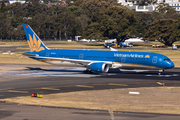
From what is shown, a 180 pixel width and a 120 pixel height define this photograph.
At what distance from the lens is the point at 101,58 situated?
53.0m

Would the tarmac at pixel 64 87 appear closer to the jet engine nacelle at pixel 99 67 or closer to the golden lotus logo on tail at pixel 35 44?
the jet engine nacelle at pixel 99 67

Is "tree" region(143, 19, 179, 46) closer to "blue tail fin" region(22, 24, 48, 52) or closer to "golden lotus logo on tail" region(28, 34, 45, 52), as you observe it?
"blue tail fin" region(22, 24, 48, 52)

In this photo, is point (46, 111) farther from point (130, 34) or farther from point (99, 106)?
point (130, 34)

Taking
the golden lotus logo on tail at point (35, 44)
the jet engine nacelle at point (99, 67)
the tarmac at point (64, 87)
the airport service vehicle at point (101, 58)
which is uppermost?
the golden lotus logo on tail at point (35, 44)

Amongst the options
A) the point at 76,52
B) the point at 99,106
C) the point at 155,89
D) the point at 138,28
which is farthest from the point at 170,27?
the point at 99,106

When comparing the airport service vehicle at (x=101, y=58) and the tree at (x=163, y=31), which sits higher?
the tree at (x=163, y=31)

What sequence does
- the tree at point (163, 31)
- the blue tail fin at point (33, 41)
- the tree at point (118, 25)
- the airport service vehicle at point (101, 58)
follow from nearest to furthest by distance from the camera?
the airport service vehicle at point (101, 58) → the blue tail fin at point (33, 41) → the tree at point (163, 31) → the tree at point (118, 25)

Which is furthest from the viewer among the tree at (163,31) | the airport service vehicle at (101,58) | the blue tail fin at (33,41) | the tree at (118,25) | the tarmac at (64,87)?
→ the tree at (118,25)

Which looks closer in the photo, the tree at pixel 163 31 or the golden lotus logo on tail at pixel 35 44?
the golden lotus logo on tail at pixel 35 44

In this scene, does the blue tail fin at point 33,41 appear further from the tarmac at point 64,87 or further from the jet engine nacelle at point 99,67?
the jet engine nacelle at point 99,67

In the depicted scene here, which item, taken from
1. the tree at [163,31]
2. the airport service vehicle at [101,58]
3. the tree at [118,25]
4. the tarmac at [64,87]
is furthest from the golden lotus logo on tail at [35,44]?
the tree at [163,31]

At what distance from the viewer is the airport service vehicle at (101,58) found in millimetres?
49844

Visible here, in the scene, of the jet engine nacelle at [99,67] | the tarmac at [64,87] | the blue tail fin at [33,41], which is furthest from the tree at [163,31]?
the jet engine nacelle at [99,67]

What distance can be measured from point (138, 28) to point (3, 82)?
118m
